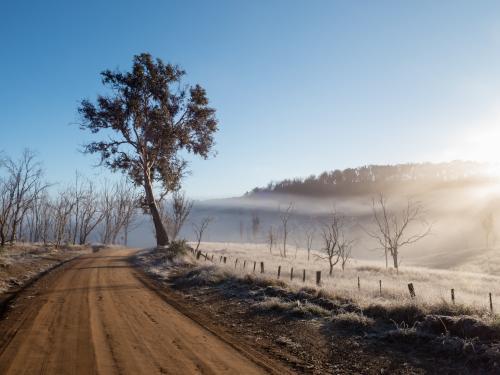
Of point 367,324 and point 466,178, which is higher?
point 466,178

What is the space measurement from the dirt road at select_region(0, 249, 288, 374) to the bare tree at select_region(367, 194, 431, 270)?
30577mm

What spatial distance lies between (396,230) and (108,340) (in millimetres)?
38589

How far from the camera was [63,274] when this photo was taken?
19.9 metres

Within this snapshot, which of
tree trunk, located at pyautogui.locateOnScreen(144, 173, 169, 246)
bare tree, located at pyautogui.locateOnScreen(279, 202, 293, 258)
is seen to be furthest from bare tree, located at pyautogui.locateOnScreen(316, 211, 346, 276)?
tree trunk, located at pyautogui.locateOnScreen(144, 173, 169, 246)

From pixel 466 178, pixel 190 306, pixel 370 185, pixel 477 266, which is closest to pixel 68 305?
pixel 190 306

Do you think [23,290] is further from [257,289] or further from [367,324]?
[367,324]

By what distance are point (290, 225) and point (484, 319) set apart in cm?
16186

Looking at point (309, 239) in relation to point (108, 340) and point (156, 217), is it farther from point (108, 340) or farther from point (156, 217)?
point (108, 340)

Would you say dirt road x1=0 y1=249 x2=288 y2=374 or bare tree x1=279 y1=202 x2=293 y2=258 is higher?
bare tree x1=279 y1=202 x2=293 y2=258

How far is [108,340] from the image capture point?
344 inches

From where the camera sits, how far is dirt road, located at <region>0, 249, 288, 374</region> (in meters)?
7.21

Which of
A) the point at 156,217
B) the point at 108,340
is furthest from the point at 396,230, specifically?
the point at 108,340

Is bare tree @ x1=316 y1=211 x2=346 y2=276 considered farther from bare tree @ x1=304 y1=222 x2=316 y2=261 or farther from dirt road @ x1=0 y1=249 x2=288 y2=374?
dirt road @ x1=0 y1=249 x2=288 y2=374

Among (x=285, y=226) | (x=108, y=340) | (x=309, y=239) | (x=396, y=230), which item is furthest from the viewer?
(x=309, y=239)
